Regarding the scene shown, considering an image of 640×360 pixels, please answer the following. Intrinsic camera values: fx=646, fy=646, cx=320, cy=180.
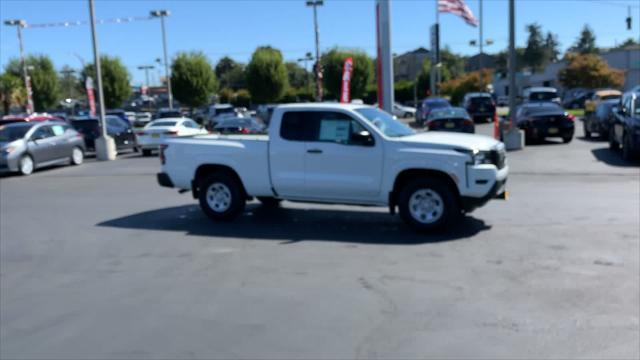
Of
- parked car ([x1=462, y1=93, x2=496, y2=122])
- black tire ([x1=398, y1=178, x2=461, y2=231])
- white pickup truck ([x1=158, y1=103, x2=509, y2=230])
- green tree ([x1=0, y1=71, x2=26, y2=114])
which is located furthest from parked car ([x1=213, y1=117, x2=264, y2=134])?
green tree ([x1=0, y1=71, x2=26, y2=114])

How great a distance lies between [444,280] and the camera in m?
6.89

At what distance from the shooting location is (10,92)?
2271 inches

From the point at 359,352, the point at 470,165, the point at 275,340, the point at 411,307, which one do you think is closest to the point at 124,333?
the point at 275,340

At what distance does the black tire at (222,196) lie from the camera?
10516mm

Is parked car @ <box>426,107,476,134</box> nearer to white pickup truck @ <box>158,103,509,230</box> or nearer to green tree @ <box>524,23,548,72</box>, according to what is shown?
white pickup truck @ <box>158,103,509,230</box>

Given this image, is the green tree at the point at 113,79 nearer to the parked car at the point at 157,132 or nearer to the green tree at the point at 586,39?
the parked car at the point at 157,132

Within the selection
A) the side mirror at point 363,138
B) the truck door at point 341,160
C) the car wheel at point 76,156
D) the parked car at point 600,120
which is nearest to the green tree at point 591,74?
the parked car at point 600,120

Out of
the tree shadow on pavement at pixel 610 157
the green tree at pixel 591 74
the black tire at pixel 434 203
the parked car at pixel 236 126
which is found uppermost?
the green tree at pixel 591 74

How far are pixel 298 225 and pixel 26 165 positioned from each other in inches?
505

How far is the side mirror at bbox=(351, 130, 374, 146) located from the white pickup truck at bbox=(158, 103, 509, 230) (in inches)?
0.6

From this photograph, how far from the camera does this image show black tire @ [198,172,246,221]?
10516mm

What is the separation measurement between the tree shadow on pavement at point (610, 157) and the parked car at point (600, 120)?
2513mm

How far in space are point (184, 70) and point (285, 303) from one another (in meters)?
57.1

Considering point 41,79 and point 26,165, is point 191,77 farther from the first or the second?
point 26,165
